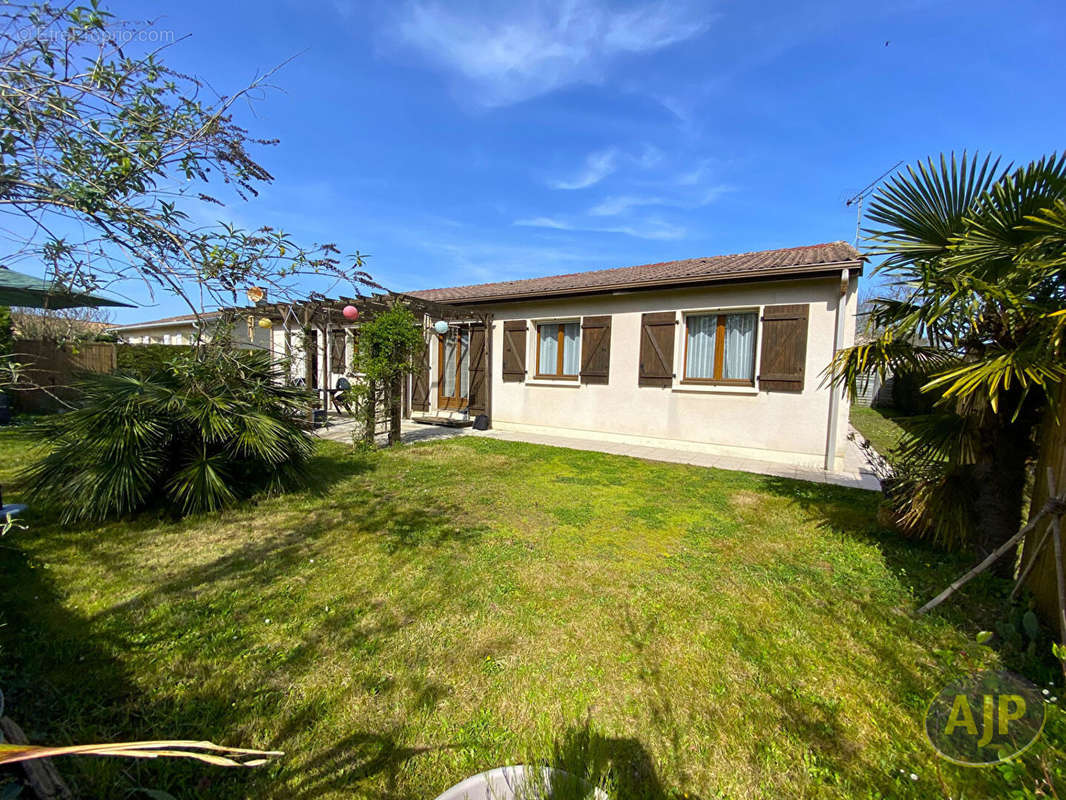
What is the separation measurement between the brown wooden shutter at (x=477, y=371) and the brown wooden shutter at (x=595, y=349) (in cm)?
260

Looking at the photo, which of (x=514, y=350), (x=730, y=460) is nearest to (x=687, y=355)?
(x=730, y=460)

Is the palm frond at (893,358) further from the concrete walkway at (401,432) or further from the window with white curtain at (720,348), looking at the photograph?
the concrete walkway at (401,432)

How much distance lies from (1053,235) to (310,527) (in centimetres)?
578

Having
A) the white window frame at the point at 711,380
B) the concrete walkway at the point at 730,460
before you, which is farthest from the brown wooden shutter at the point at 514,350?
the white window frame at the point at 711,380

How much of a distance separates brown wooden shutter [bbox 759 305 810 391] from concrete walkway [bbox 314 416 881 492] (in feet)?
4.56

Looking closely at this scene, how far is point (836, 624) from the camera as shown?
267cm

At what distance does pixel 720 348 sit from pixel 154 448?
809cm

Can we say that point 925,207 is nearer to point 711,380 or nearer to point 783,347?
point 783,347

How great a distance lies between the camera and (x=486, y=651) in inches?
92.0

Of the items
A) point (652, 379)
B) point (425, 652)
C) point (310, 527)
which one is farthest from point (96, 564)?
point (652, 379)

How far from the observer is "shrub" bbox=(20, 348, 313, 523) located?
3781 millimetres

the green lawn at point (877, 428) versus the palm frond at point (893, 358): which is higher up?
the palm frond at point (893, 358)

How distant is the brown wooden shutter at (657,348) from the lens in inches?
321

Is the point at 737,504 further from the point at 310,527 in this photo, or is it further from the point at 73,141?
the point at 73,141
